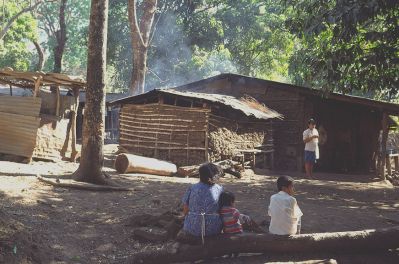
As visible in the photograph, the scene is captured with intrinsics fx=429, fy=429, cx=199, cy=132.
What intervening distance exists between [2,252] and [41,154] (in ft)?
26.3

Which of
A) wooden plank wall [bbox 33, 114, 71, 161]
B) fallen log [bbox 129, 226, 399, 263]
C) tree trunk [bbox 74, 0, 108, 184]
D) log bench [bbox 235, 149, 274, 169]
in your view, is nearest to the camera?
fallen log [bbox 129, 226, 399, 263]

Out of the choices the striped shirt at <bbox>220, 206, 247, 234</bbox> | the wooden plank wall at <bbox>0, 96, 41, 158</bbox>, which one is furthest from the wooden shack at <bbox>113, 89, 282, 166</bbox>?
the striped shirt at <bbox>220, 206, 247, 234</bbox>

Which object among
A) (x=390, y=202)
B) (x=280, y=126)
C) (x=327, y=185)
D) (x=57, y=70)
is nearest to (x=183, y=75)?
(x=57, y=70)

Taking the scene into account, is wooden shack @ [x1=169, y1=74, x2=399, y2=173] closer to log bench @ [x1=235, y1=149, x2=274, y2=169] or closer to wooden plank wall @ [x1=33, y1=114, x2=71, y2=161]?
log bench @ [x1=235, y1=149, x2=274, y2=169]

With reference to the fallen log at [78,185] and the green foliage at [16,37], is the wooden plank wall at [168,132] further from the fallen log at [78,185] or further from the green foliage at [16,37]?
the green foliage at [16,37]

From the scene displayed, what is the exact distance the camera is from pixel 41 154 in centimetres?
1205

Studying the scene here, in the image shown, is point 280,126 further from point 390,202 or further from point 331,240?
point 331,240

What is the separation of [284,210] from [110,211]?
3.40 m

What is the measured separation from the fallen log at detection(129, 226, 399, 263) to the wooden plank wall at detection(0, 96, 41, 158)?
7.56 metres

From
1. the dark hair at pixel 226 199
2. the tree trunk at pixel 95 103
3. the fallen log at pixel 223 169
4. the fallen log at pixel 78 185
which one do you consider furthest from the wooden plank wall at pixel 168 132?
the dark hair at pixel 226 199

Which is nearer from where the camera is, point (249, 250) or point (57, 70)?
point (249, 250)

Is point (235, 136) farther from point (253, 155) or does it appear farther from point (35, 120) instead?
point (35, 120)

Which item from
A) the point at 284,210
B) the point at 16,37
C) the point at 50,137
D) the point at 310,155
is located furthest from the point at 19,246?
the point at 16,37

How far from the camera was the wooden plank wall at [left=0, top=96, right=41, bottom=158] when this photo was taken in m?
11.6
